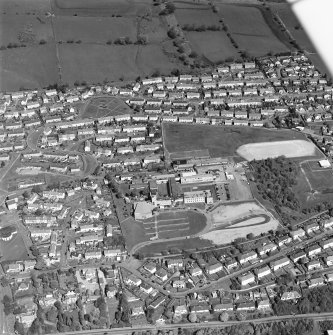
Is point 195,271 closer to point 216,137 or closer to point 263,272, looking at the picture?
point 263,272

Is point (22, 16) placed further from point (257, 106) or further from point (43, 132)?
point (257, 106)

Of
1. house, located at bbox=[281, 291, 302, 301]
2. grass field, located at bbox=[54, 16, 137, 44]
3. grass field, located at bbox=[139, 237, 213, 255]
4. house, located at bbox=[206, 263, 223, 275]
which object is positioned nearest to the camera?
house, located at bbox=[281, 291, 302, 301]

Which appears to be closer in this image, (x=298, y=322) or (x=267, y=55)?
(x=298, y=322)

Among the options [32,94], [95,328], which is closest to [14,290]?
[95,328]

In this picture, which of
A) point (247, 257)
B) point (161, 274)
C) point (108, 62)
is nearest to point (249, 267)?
point (247, 257)

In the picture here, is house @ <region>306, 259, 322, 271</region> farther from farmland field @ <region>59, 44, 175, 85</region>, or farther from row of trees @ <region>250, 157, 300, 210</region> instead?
farmland field @ <region>59, 44, 175, 85</region>

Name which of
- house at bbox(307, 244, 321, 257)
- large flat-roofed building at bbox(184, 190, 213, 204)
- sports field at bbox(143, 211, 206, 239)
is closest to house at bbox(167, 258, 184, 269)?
sports field at bbox(143, 211, 206, 239)

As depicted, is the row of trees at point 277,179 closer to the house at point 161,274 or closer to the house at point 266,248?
the house at point 266,248
